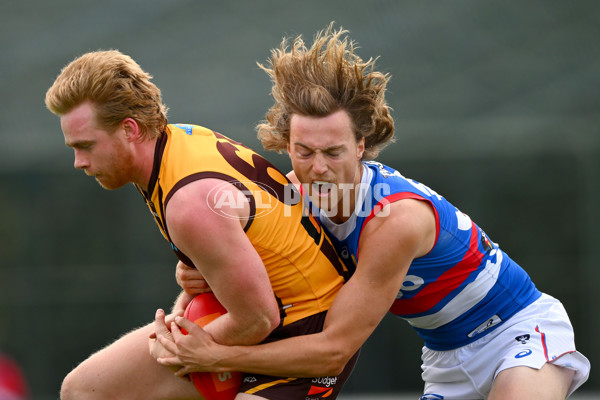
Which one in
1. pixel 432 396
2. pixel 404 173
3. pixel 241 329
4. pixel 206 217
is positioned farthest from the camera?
pixel 404 173

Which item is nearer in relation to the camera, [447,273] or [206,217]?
[206,217]

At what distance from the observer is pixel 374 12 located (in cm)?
1336

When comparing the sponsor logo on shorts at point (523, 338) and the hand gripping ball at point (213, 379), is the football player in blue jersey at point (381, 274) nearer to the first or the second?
the sponsor logo on shorts at point (523, 338)

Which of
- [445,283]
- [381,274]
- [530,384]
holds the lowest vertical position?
[530,384]

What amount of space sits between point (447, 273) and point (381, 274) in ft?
1.68

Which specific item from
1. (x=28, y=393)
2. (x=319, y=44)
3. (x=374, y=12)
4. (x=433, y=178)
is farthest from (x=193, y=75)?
(x=319, y=44)

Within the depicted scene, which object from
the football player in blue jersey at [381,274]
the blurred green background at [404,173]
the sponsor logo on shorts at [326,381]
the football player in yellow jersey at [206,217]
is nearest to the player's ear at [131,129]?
the football player in yellow jersey at [206,217]

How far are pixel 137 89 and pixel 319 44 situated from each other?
3.01 feet

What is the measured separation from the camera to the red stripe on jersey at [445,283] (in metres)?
4.46

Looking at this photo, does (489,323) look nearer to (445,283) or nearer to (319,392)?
(445,283)

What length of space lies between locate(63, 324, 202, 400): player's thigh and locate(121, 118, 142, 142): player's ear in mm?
1082

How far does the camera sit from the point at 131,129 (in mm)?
4105

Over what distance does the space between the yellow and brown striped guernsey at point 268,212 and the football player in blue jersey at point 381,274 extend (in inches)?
4.9

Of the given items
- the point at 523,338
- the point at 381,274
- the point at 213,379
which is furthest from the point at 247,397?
the point at 523,338
